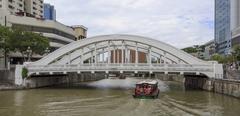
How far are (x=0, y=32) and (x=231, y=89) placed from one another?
4734 cm

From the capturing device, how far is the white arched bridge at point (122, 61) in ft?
215

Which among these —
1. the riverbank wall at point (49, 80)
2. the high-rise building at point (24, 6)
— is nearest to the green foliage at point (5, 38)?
the riverbank wall at point (49, 80)

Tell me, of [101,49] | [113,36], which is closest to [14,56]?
[101,49]

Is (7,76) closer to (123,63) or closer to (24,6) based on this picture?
(123,63)

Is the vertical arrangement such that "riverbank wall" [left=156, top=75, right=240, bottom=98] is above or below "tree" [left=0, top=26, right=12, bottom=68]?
below

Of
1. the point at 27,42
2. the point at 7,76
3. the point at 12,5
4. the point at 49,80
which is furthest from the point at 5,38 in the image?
the point at 12,5

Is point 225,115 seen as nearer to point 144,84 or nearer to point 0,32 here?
point 144,84

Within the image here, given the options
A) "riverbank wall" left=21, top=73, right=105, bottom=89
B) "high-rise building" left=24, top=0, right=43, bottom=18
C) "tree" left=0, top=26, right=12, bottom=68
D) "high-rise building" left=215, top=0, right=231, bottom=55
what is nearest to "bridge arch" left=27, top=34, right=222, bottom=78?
"riverbank wall" left=21, top=73, right=105, bottom=89

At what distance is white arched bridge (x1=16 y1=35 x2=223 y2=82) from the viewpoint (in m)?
65.5

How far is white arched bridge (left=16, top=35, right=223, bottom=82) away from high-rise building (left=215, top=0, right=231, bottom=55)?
98.8 metres

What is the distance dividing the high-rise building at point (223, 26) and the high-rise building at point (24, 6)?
249ft

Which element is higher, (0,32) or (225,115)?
(0,32)

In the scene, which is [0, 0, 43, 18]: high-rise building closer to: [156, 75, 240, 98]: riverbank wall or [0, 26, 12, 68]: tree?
[0, 26, 12, 68]: tree

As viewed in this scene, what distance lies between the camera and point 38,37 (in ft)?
289
